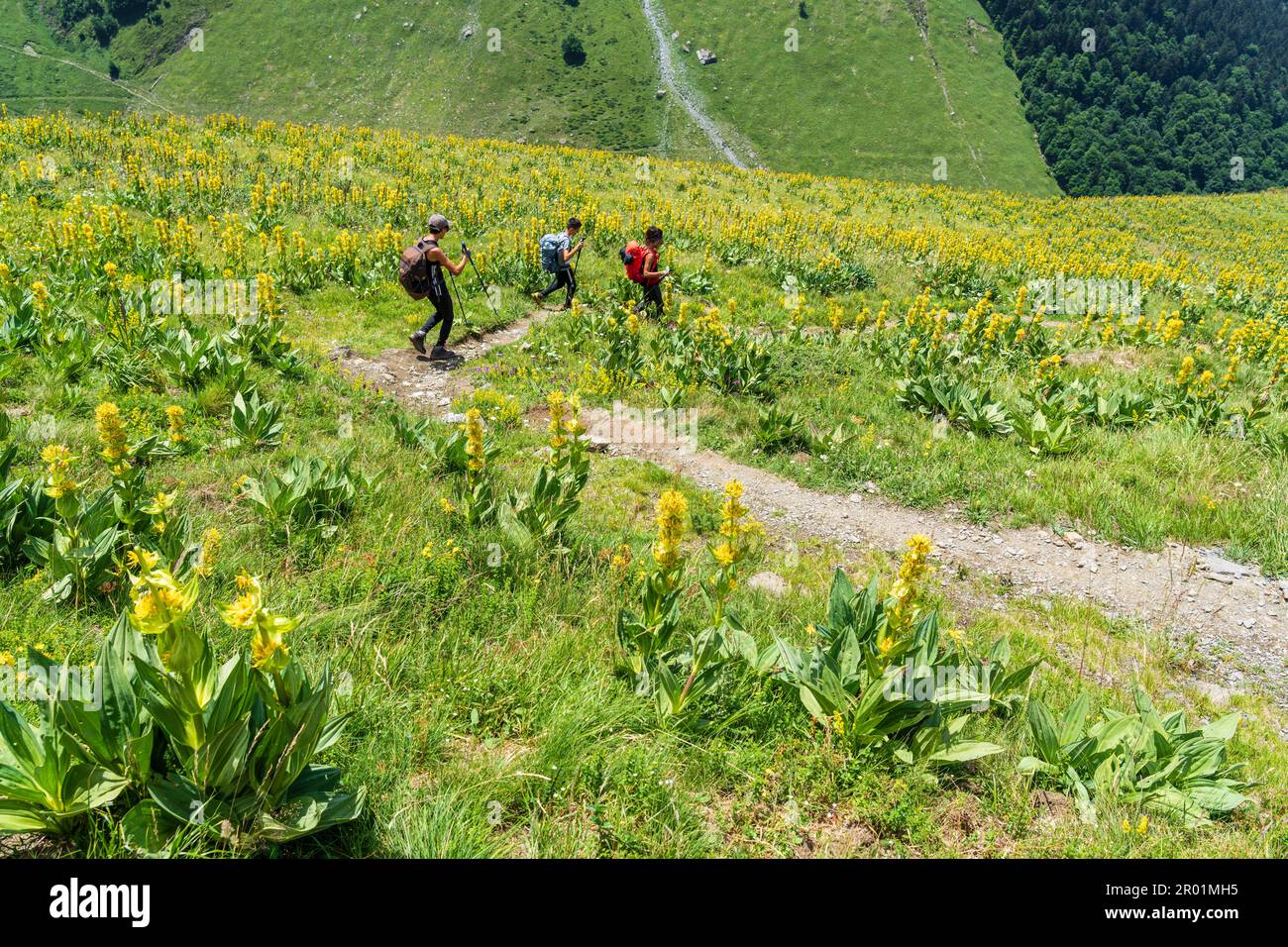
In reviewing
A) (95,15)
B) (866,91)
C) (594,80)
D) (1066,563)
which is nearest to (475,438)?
(1066,563)

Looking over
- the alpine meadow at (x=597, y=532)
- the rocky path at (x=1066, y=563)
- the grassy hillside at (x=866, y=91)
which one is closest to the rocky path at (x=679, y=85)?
the grassy hillside at (x=866, y=91)

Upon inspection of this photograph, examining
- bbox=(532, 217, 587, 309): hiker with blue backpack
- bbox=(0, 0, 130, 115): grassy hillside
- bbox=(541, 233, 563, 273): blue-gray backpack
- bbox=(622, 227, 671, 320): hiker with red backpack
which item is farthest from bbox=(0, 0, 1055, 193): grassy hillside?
bbox=(622, 227, 671, 320): hiker with red backpack

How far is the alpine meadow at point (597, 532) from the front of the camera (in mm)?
2855

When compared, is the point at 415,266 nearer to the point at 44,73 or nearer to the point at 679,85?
the point at 679,85

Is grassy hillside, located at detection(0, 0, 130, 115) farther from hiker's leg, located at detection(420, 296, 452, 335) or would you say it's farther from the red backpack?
the red backpack

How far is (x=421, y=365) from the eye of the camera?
11.3 meters

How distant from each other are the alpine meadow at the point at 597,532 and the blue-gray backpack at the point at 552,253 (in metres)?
0.11

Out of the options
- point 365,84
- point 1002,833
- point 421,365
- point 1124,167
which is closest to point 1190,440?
point 1002,833

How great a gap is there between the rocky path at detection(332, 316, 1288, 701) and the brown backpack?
252 centimetres

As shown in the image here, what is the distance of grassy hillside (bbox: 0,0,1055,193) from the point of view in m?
117

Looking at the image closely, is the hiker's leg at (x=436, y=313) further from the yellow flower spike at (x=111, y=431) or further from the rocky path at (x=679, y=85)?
the rocky path at (x=679, y=85)

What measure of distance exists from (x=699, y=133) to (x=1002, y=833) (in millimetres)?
134999
